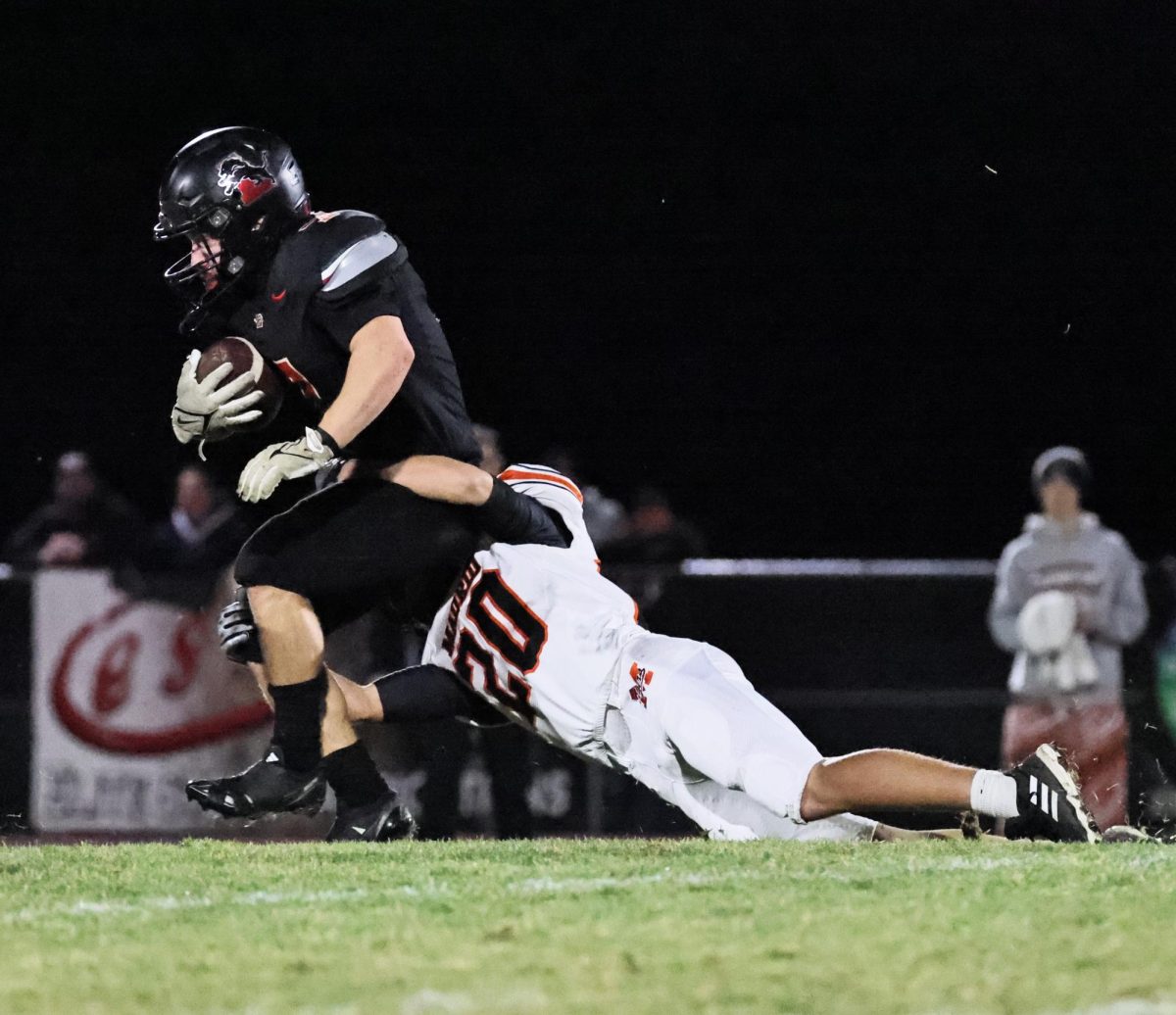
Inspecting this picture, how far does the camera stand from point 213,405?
437 centimetres

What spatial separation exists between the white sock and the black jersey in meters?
1.56

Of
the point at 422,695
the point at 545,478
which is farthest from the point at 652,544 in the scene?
the point at 422,695

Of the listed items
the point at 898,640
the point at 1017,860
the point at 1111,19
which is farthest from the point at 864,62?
the point at 1017,860

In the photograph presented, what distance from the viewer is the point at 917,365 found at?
1143 centimetres

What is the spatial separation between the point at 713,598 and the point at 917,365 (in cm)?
533

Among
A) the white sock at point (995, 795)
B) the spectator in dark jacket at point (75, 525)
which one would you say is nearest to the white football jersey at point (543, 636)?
the white sock at point (995, 795)

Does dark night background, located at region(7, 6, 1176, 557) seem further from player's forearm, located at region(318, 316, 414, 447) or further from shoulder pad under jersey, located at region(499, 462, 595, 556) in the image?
player's forearm, located at region(318, 316, 414, 447)

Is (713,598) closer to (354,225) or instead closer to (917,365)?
(354,225)

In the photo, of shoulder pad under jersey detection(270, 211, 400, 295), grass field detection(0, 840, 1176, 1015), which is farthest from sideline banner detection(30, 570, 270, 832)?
grass field detection(0, 840, 1176, 1015)

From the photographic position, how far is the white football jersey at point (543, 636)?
4.31 m

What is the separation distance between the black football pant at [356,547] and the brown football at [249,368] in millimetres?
258

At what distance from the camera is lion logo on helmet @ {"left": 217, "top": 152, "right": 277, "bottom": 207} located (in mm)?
4516

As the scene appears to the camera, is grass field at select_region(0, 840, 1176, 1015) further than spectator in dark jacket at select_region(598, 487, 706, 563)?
No

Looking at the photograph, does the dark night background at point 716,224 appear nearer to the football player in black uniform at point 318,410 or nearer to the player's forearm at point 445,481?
the football player in black uniform at point 318,410
